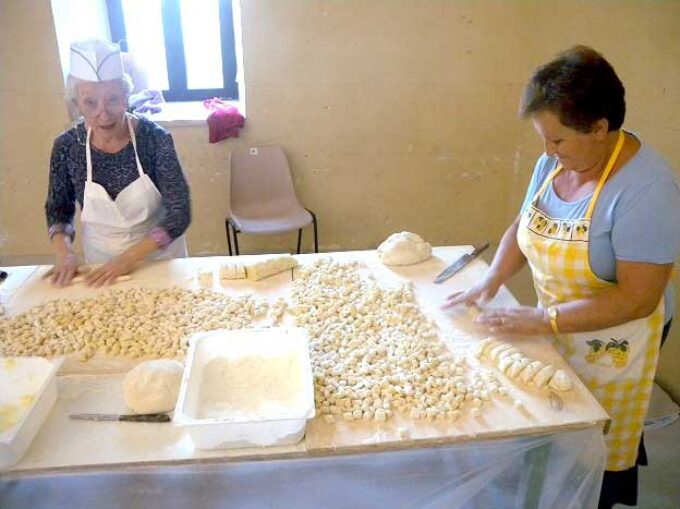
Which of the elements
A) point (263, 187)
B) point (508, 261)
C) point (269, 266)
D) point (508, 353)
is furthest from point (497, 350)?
A: point (263, 187)

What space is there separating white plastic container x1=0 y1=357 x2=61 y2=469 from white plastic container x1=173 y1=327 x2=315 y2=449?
0.95ft

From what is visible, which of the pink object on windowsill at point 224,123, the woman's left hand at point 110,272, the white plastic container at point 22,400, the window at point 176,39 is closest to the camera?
the white plastic container at point 22,400

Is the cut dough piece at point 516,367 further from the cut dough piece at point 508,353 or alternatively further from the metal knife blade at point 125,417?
the metal knife blade at point 125,417

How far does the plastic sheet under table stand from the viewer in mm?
1218

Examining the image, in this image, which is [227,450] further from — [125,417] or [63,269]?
[63,269]

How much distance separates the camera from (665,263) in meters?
1.26

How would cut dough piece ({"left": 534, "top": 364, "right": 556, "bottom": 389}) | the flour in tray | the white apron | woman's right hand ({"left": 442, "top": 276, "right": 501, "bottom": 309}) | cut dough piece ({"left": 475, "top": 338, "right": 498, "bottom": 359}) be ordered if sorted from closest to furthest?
the flour in tray → cut dough piece ({"left": 534, "top": 364, "right": 556, "bottom": 389}) → cut dough piece ({"left": 475, "top": 338, "right": 498, "bottom": 359}) → woman's right hand ({"left": 442, "top": 276, "right": 501, "bottom": 309}) → the white apron

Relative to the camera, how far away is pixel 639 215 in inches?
48.9

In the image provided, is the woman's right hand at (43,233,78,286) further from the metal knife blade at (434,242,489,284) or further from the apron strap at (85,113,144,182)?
the metal knife blade at (434,242,489,284)

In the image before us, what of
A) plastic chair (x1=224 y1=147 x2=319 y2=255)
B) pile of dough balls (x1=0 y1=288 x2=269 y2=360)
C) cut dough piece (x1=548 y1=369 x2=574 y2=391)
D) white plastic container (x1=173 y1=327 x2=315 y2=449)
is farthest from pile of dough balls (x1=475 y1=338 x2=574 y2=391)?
plastic chair (x1=224 y1=147 x2=319 y2=255)

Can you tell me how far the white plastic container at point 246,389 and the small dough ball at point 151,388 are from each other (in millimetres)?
51

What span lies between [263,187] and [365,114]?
2.51 ft

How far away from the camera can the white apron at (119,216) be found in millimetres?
1936

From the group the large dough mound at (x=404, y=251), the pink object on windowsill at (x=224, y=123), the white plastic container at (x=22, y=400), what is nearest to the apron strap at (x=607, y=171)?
the large dough mound at (x=404, y=251)
